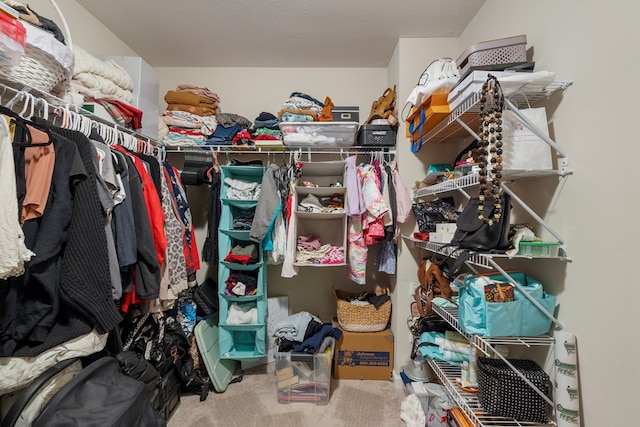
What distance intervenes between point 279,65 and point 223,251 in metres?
1.72

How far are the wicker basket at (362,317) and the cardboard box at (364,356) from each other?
0.04 meters

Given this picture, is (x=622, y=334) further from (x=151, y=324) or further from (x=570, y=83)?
(x=151, y=324)

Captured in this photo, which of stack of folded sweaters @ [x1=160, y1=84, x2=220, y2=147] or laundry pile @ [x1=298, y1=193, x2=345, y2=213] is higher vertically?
stack of folded sweaters @ [x1=160, y1=84, x2=220, y2=147]

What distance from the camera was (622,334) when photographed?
2.81ft

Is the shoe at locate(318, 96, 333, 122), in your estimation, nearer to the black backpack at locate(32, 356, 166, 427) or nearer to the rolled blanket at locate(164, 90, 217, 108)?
the rolled blanket at locate(164, 90, 217, 108)

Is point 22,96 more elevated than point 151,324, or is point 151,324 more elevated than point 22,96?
point 22,96

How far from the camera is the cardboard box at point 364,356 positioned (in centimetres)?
206

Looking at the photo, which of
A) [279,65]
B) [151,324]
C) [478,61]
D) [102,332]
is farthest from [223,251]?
[478,61]

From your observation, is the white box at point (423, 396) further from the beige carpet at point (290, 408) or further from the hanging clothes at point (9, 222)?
the hanging clothes at point (9, 222)

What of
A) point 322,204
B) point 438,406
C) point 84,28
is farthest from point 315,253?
point 84,28

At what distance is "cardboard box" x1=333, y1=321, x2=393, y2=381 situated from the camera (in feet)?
6.76

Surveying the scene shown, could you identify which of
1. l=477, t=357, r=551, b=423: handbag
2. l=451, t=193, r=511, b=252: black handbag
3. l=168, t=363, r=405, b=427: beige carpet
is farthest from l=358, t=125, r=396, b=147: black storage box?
l=168, t=363, r=405, b=427: beige carpet

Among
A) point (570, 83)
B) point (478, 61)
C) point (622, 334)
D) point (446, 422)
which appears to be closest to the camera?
point (622, 334)

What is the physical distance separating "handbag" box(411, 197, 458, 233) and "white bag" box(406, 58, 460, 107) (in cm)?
70
